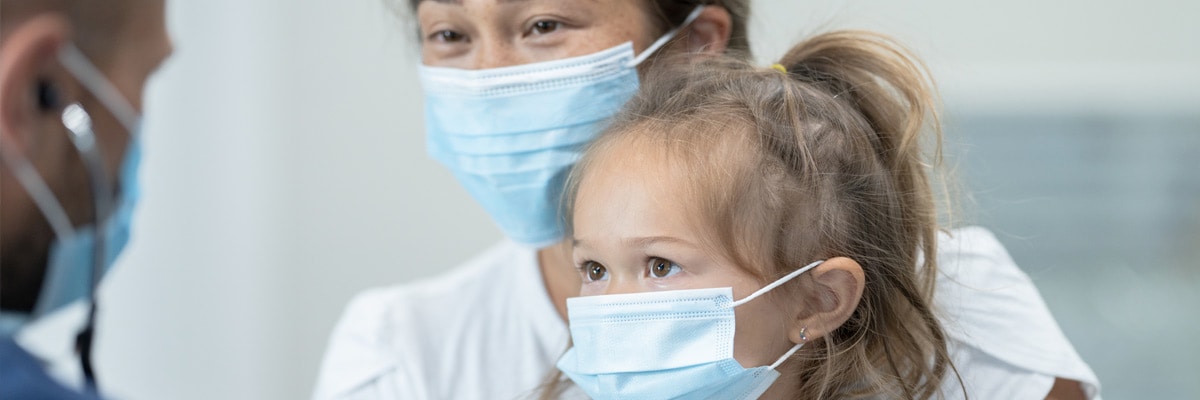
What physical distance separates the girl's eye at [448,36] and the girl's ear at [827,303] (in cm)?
62

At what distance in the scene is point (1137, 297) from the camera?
3135 mm

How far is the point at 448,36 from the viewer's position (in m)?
1.59

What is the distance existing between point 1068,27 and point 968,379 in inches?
73.4

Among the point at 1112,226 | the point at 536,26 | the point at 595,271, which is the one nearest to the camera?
the point at 595,271

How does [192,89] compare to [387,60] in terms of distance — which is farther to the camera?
[387,60]

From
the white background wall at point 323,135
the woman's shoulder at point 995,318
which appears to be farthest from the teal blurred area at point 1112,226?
the woman's shoulder at point 995,318

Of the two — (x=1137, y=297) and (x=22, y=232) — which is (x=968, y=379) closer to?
(x=22, y=232)

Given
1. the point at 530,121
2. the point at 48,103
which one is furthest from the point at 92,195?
the point at 530,121

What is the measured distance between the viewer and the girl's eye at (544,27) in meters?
1.52

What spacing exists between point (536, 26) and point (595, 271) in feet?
1.20

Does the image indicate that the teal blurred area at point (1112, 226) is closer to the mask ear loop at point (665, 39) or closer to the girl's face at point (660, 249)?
the mask ear loop at point (665, 39)

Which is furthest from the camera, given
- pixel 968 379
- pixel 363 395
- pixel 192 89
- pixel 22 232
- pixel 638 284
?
pixel 192 89

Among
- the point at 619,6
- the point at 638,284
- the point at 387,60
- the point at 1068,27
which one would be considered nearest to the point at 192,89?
the point at 387,60

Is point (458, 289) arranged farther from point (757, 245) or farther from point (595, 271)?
point (757, 245)
